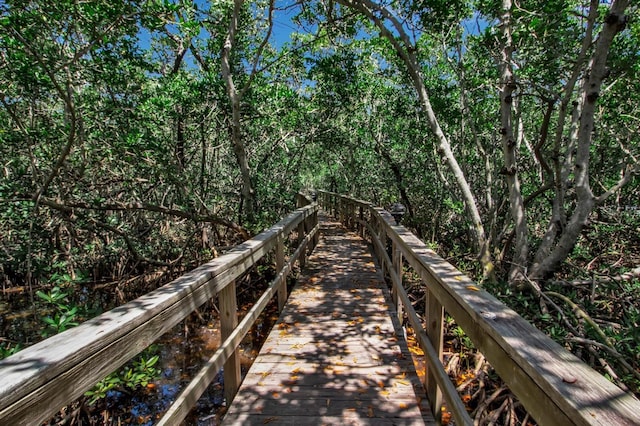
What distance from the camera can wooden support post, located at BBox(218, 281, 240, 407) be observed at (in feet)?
8.57

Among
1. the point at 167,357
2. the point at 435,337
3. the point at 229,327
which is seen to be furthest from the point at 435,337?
the point at 167,357

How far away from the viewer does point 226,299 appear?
2.66m

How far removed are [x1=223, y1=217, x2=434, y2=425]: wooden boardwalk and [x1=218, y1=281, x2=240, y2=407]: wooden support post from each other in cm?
8

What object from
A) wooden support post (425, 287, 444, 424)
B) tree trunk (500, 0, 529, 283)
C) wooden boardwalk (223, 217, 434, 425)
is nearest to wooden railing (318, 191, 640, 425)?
wooden support post (425, 287, 444, 424)

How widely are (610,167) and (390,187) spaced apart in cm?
922

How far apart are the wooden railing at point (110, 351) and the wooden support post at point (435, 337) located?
141 centimetres

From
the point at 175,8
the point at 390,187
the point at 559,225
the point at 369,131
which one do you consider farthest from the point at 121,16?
the point at 390,187

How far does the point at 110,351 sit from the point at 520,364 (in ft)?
5.00

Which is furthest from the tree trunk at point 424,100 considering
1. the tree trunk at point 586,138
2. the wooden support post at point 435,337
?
the wooden support post at point 435,337

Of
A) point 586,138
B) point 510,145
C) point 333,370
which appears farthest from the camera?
point 510,145

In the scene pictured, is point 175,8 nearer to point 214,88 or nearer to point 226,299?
point 214,88

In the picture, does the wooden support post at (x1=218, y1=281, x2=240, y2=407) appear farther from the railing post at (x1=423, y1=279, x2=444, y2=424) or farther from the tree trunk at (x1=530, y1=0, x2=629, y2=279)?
the tree trunk at (x1=530, y1=0, x2=629, y2=279)

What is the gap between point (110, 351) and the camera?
1384 millimetres

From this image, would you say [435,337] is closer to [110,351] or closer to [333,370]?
[333,370]
